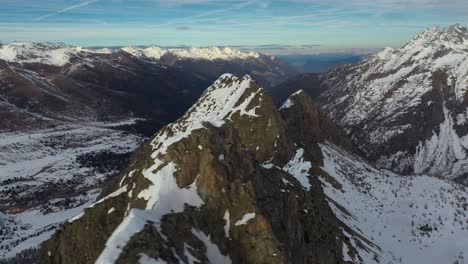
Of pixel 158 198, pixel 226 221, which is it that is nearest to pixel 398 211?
pixel 226 221

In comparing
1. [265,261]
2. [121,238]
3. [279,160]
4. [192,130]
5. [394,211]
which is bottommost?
[394,211]

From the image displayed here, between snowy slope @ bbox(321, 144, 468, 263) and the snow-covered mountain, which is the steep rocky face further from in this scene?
snowy slope @ bbox(321, 144, 468, 263)

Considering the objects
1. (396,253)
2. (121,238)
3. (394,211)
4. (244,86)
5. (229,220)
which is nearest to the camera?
(121,238)

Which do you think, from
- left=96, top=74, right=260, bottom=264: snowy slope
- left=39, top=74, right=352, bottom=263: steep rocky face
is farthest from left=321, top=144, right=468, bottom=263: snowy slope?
left=96, top=74, right=260, bottom=264: snowy slope

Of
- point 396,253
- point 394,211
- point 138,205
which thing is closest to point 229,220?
point 138,205

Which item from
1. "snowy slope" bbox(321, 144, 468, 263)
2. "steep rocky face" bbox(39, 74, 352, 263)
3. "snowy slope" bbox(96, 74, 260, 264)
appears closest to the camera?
"snowy slope" bbox(96, 74, 260, 264)

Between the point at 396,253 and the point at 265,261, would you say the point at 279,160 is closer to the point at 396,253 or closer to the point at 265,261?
the point at 396,253
